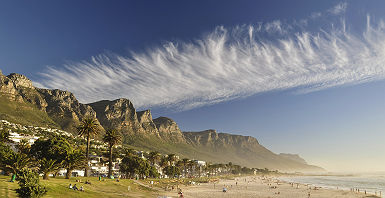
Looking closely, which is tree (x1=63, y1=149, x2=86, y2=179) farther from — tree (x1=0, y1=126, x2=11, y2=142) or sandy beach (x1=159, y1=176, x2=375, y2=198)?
sandy beach (x1=159, y1=176, x2=375, y2=198)

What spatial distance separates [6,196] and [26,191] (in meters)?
8.66

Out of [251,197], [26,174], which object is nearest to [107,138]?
[251,197]

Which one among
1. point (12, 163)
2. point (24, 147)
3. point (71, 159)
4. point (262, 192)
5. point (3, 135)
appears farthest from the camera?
point (262, 192)

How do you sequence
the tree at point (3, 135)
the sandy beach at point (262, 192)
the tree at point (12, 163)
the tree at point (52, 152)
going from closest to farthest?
the tree at point (12, 163) → the tree at point (52, 152) → the tree at point (3, 135) → the sandy beach at point (262, 192)

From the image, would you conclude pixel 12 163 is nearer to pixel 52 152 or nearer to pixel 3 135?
pixel 52 152

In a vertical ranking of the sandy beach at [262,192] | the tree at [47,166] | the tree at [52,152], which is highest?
the tree at [52,152]

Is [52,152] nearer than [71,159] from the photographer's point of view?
Yes

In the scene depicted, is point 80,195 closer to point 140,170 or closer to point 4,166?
point 4,166

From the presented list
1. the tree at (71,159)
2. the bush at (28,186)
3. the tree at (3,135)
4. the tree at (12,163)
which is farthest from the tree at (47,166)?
the bush at (28,186)

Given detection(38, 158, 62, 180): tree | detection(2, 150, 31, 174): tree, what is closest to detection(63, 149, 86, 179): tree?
detection(38, 158, 62, 180): tree

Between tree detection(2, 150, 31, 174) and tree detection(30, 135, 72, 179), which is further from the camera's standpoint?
tree detection(30, 135, 72, 179)

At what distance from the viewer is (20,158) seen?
50.0 meters

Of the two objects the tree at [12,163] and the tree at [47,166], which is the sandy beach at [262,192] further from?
the tree at [12,163]

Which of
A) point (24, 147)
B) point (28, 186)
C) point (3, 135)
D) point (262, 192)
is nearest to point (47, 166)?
point (3, 135)
